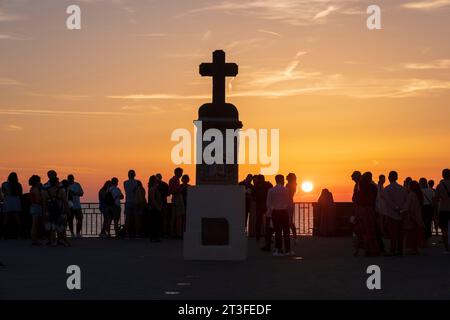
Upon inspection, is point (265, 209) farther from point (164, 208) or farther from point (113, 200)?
point (113, 200)

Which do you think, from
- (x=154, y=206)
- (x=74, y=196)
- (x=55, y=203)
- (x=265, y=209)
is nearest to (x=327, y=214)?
(x=265, y=209)

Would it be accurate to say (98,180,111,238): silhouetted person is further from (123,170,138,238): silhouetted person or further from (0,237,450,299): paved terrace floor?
(0,237,450,299): paved terrace floor

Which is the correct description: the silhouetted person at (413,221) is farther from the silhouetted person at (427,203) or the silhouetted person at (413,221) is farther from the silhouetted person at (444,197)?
the silhouetted person at (427,203)

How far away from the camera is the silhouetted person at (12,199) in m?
28.3

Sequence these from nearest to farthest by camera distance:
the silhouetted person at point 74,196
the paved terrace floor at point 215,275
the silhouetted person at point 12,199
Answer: the paved terrace floor at point 215,275
the silhouetted person at point 12,199
the silhouetted person at point 74,196

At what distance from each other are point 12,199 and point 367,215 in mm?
11817

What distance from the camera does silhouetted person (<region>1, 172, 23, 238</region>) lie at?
92.9 ft

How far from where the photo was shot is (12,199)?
28891 millimetres

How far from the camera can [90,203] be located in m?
36.0

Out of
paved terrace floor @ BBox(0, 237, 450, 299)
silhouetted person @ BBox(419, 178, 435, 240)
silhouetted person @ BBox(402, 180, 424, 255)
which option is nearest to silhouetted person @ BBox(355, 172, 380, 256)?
paved terrace floor @ BBox(0, 237, 450, 299)

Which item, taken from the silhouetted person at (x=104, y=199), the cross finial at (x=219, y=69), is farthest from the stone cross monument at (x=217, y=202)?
the silhouetted person at (x=104, y=199)

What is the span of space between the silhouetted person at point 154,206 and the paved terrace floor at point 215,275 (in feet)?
10.3

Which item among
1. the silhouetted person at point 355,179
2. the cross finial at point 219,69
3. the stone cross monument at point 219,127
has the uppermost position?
the cross finial at point 219,69

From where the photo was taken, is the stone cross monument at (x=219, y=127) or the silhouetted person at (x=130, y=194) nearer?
the stone cross monument at (x=219, y=127)
